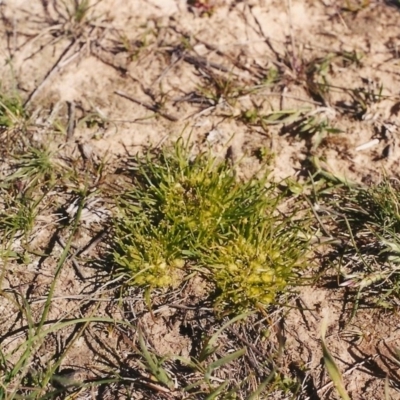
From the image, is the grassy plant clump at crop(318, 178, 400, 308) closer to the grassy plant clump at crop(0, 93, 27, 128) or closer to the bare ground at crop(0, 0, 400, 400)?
the bare ground at crop(0, 0, 400, 400)

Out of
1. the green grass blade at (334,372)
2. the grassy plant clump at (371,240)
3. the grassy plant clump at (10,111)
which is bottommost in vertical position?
the green grass blade at (334,372)

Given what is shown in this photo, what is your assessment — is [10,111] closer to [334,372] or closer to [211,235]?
[211,235]

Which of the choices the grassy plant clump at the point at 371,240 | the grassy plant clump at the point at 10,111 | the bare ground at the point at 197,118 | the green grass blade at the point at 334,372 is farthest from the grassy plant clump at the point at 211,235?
the grassy plant clump at the point at 10,111

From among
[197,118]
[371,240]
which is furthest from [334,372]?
[197,118]

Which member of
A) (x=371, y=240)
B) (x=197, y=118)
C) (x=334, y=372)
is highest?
(x=197, y=118)

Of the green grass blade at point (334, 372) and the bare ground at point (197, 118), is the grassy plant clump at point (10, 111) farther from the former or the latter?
the green grass blade at point (334, 372)

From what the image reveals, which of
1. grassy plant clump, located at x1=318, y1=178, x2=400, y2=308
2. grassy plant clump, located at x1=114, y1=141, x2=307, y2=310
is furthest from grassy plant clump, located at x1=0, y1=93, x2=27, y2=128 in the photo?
grassy plant clump, located at x1=318, y1=178, x2=400, y2=308

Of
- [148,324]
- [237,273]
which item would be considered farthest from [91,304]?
[237,273]

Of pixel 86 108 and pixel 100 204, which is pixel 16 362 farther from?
pixel 86 108
